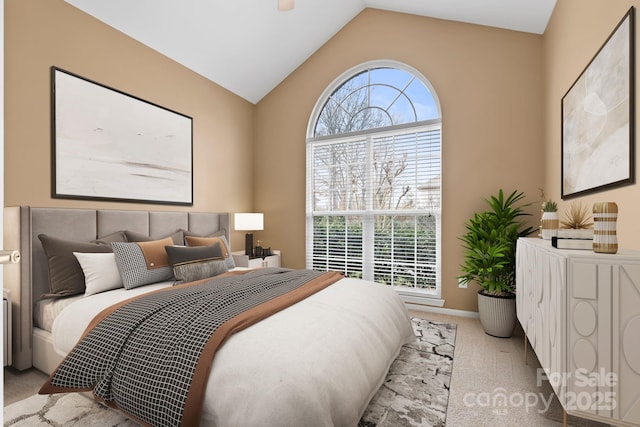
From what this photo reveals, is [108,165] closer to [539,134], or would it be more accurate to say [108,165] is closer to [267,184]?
[267,184]

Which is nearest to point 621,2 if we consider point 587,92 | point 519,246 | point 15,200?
point 587,92

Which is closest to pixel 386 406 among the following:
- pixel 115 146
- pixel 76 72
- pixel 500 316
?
pixel 500 316

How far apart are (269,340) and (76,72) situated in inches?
114

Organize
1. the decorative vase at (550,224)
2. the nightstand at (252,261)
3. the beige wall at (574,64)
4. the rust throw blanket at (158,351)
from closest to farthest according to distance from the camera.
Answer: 1. the rust throw blanket at (158,351)
2. the beige wall at (574,64)
3. the decorative vase at (550,224)
4. the nightstand at (252,261)

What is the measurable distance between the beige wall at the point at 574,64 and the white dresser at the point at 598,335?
482 mm

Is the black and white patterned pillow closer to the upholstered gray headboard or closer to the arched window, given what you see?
the upholstered gray headboard

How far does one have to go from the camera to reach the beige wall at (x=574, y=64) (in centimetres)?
166

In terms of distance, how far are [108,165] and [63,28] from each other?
1.15 m

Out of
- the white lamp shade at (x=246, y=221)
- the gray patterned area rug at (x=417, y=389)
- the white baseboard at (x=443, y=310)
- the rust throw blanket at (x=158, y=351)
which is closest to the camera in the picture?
the rust throw blanket at (x=158, y=351)

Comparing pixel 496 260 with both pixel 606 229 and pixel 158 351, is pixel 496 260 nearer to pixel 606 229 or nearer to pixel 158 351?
pixel 606 229

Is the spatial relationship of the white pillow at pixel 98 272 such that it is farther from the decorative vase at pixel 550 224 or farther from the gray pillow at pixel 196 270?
the decorative vase at pixel 550 224

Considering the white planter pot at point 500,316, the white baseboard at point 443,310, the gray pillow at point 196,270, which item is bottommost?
the white baseboard at point 443,310

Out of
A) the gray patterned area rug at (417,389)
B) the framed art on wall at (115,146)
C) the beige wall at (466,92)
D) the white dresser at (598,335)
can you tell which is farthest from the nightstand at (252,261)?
the white dresser at (598,335)

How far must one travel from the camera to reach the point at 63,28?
2.65 metres
